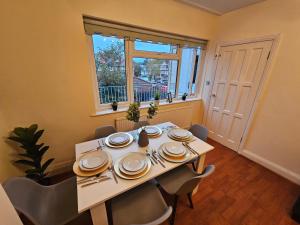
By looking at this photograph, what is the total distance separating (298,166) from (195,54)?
244 centimetres

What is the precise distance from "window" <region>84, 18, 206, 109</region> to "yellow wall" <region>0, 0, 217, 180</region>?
18cm

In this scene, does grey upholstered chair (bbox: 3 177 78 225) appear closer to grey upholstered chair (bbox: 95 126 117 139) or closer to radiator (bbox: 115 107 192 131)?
grey upholstered chair (bbox: 95 126 117 139)

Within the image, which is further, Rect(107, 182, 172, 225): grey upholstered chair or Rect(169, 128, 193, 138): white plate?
Rect(169, 128, 193, 138): white plate

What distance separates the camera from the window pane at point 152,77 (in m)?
2.22

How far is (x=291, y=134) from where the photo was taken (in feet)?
5.83

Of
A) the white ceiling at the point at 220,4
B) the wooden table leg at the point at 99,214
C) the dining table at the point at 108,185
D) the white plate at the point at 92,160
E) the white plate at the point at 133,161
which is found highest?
the white ceiling at the point at 220,4

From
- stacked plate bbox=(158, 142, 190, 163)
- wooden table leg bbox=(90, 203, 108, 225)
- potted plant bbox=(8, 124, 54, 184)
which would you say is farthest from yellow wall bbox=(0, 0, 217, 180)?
wooden table leg bbox=(90, 203, 108, 225)

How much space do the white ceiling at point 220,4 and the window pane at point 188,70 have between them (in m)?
0.70

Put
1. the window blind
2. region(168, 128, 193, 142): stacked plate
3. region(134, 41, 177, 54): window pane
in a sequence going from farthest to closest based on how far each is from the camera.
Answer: region(134, 41, 177, 54): window pane
the window blind
region(168, 128, 193, 142): stacked plate

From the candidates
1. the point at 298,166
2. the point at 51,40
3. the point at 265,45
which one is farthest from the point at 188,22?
the point at 298,166

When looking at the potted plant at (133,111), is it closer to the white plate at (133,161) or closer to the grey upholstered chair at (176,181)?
the white plate at (133,161)

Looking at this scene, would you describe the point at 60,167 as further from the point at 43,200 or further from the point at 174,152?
the point at 174,152

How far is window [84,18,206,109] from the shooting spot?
5.95 ft

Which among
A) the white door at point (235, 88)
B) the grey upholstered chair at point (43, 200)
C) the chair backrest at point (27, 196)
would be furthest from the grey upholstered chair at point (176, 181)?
the white door at point (235, 88)
